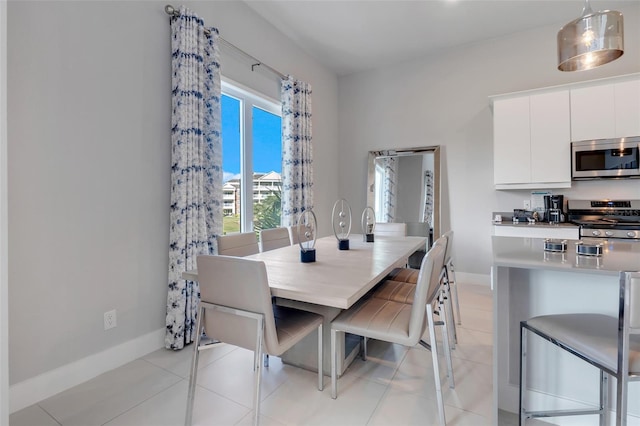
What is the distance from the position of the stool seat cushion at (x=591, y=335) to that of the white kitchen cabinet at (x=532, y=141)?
2518mm

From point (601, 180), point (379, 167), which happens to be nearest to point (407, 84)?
point (379, 167)

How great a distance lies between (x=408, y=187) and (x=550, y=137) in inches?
69.2

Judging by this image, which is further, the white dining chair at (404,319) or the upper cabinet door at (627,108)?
the upper cabinet door at (627,108)

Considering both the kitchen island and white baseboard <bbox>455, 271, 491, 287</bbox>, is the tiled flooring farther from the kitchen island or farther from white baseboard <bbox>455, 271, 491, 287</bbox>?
white baseboard <bbox>455, 271, 491, 287</bbox>

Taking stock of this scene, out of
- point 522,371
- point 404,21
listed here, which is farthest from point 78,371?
point 404,21

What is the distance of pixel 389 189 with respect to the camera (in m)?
4.72

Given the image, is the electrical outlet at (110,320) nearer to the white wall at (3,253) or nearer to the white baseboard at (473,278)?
the white wall at (3,253)

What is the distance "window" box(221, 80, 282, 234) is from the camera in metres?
3.20

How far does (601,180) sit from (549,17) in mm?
1914

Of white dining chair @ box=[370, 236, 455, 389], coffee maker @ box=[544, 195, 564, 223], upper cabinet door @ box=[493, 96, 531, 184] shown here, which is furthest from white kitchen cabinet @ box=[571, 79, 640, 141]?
white dining chair @ box=[370, 236, 455, 389]

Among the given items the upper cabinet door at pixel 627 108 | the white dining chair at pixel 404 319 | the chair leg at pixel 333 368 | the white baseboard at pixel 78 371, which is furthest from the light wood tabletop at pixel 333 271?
the upper cabinet door at pixel 627 108

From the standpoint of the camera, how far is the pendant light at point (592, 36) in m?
1.56

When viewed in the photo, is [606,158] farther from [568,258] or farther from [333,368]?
[333,368]

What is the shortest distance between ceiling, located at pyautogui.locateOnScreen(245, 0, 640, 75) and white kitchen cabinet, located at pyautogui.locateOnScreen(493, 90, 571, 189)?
0.90 m
